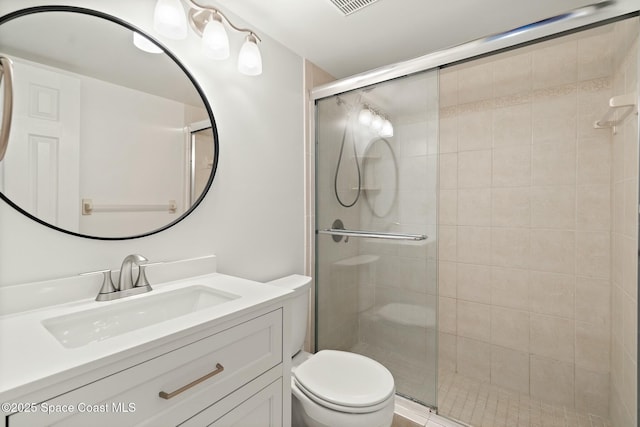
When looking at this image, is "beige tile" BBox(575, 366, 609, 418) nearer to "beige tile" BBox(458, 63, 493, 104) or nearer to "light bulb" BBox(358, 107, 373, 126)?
"beige tile" BBox(458, 63, 493, 104)

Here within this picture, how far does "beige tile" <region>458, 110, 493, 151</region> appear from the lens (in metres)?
2.05

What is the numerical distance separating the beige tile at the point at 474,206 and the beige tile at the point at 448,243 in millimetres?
91

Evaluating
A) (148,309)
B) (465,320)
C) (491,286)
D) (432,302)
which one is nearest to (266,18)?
(148,309)

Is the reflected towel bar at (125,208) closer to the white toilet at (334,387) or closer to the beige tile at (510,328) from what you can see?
the white toilet at (334,387)

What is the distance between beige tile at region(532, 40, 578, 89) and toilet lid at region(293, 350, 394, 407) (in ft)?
6.37

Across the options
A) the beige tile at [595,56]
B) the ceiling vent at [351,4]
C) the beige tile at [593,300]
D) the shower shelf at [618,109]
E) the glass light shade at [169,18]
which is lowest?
the beige tile at [593,300]

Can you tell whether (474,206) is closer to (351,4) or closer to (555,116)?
(555,116)

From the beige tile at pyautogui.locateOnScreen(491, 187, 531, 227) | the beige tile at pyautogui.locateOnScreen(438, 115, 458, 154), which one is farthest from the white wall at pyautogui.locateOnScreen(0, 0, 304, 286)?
the beige tile at pyautogui.locateOnScreen(491, 187, 531, 227)

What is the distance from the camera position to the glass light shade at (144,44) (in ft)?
3.77

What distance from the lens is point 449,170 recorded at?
220cm

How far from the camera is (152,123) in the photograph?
47.1 inches

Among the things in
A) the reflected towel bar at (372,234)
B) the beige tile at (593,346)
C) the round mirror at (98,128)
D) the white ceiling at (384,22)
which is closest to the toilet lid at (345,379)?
the reflected towel bar at (372,234)

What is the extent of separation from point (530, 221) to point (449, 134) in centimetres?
79

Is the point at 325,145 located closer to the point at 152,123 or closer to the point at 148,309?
the point at 152,123
